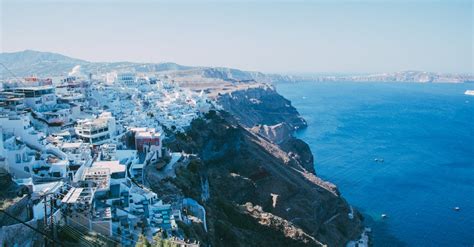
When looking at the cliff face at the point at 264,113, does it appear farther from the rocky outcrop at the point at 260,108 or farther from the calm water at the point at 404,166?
the calm water at the point at 404,166

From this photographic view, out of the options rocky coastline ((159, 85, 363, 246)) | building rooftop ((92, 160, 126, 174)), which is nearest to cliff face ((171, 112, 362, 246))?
rocky coastline ((159, 85, 363, 246))

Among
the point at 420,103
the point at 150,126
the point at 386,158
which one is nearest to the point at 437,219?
the point at 386,158

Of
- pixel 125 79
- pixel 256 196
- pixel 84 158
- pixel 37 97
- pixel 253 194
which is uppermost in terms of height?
Result: pixel 125 79

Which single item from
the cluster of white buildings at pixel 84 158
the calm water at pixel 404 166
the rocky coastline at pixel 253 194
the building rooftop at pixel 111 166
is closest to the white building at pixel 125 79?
the rocky coastline at pixel 253 194

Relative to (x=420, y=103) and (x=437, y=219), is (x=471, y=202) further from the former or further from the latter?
(x=420, y=103)

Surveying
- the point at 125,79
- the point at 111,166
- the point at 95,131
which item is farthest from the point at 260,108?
the point at 111,166

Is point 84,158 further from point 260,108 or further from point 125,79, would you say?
point 260,108

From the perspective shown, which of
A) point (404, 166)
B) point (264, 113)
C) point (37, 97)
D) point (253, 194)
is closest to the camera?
point (37, 97)
